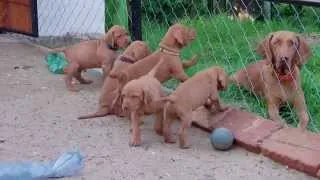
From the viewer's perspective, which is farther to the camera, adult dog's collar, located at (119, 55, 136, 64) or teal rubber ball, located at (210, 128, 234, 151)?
adult dog's collar, located at (119, 55, 136, 64)

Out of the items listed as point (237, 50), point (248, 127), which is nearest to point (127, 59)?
point (248, 127)

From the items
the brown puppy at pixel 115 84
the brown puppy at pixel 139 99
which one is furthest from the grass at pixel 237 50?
the brown puppy at pixel 139 99

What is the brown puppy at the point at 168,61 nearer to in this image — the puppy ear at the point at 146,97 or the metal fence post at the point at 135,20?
the puppy ear at the point at 146,97

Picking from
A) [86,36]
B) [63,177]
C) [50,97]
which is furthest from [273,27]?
[63,177]

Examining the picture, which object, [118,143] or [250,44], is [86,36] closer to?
[250,44]

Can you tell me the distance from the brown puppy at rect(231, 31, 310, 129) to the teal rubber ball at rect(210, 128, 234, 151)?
499 millimetres

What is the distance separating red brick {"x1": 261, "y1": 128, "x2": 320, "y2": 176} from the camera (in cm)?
499

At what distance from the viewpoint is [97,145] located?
5.59 metres

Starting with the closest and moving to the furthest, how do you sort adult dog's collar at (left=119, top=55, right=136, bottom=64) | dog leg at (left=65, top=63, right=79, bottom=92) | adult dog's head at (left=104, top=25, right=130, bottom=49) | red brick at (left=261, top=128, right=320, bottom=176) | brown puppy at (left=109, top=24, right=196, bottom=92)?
red brick at (left=261, top=128, right=320, bottom=176) < brown puppy at (left=109, top=24, right=196, bottom=92) < adult dog's collar at (left=119, top=55, right=136, bottom=64) < adult dog's head at (left=104, top=25, right=130, bottom=49) < dog leg at (left=65, top=63, right=79, bottom=92)

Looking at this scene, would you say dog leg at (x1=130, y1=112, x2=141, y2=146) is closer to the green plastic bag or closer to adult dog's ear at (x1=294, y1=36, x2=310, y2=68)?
adult dog's ear at (x1=294, y1=36, x2=310, y2=68)

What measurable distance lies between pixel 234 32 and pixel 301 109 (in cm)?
311

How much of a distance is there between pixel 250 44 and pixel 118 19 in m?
2.11

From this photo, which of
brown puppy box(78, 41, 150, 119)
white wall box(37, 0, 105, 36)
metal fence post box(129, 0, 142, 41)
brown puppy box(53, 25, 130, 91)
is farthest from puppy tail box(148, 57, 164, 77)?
white wall box(37, 0, 105, 36)

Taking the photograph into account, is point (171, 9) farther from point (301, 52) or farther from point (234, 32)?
point (301, 52)
